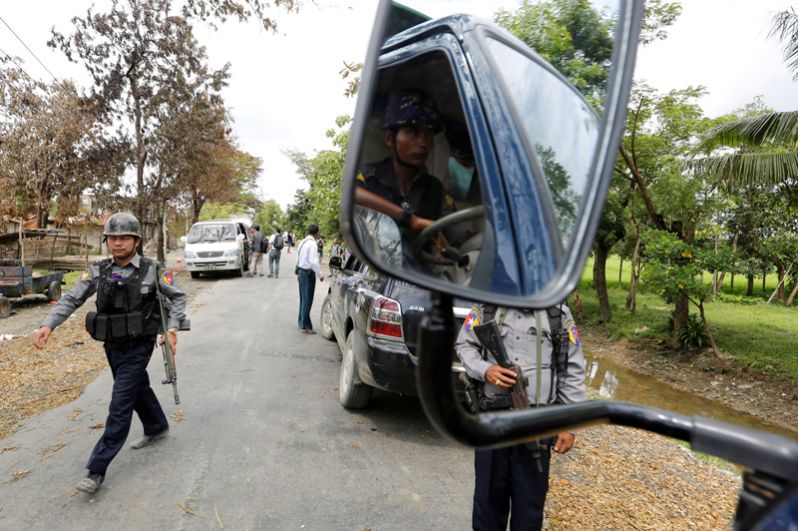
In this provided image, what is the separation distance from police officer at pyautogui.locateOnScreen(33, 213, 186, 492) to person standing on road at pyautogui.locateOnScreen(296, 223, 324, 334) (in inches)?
165

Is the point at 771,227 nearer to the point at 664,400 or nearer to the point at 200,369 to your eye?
the point at 664,400

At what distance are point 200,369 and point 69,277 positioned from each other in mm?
12889

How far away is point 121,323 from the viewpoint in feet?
11.6

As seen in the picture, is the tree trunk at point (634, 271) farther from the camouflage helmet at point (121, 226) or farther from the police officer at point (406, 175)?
the police officer at point (406, 175)

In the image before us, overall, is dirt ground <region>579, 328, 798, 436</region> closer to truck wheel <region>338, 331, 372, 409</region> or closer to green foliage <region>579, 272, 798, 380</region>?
green foliage <region>579, 272, 798, 380</region>

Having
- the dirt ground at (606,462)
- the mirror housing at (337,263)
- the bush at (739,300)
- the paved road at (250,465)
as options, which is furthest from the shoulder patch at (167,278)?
the bush at (739,300)

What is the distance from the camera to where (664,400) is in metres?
8.60

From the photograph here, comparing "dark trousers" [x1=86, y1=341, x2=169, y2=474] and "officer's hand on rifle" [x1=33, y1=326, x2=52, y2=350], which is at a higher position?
"officer's hand on rifle" [x1=33, y1=326, x2=52, y2=350]

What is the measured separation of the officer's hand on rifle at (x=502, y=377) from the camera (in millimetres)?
2209

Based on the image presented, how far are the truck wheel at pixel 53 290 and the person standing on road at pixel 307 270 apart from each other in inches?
246

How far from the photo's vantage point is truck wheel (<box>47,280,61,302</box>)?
10734 millimetres

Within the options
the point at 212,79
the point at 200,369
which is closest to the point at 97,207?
A: the point at 212,79

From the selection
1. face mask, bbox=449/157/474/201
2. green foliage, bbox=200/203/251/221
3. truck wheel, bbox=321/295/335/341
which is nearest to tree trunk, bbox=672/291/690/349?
truck wheel, bbox=321/295/335/341

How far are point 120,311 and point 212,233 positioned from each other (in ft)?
47.8
